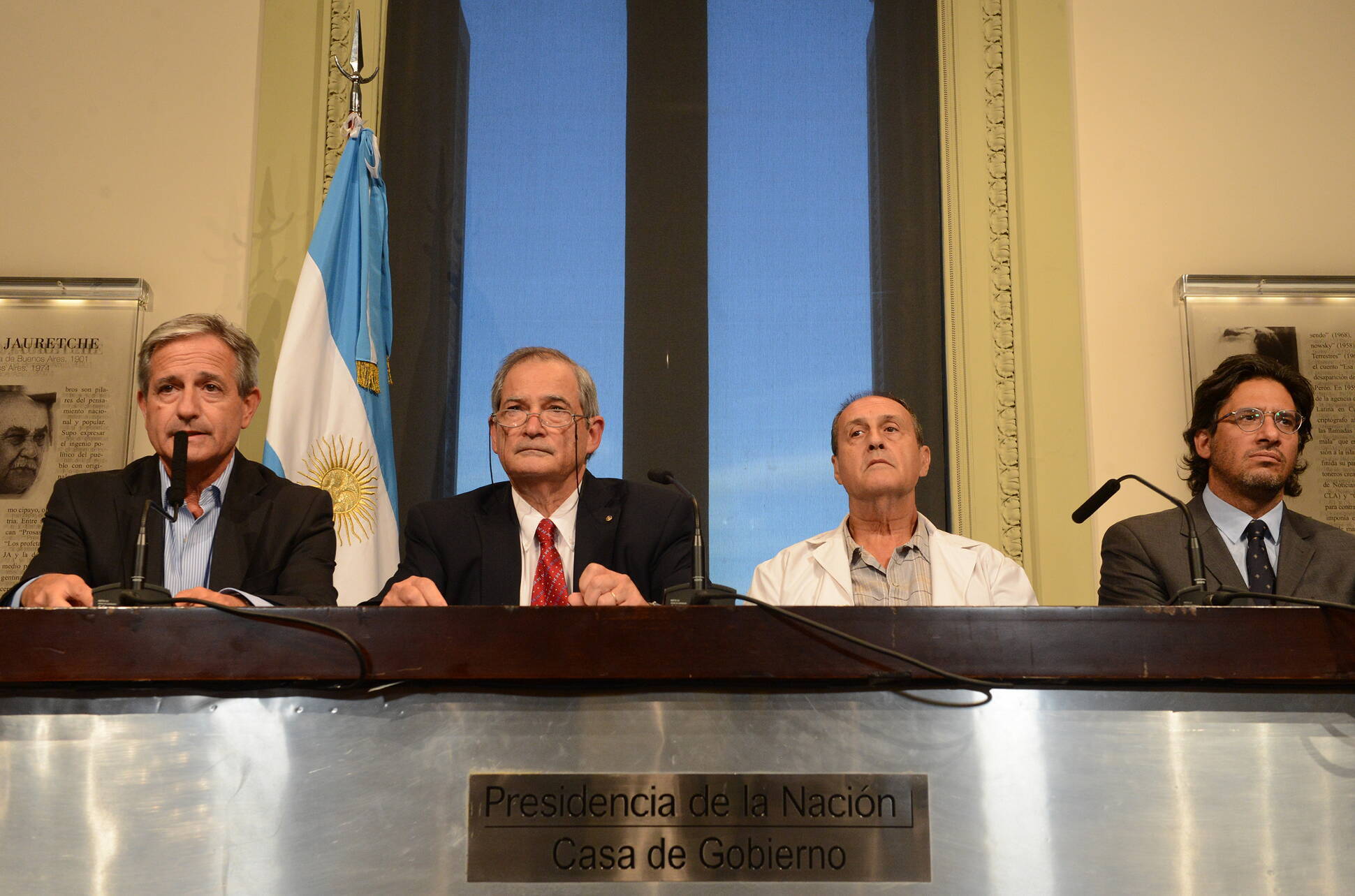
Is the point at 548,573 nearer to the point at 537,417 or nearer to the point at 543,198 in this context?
the point at 537,417

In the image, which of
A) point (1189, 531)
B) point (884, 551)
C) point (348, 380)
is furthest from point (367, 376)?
point (1189, 531)

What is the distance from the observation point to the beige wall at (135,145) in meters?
3.75

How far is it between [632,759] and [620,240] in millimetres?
2661

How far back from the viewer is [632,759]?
5.07 ft

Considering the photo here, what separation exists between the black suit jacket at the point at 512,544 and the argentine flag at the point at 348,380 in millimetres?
515

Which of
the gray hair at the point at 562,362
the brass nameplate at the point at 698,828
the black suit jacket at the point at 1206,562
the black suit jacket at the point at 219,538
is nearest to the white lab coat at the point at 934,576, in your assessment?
the black suit jacket at the point at 1206,562

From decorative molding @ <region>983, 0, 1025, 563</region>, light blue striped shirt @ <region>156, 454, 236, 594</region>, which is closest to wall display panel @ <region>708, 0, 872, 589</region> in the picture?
decorative molding @ <region>983, 0, 1025, 563</region>

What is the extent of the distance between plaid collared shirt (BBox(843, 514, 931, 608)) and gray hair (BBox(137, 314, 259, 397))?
1500mm

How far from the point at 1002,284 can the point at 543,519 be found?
6.02 feet

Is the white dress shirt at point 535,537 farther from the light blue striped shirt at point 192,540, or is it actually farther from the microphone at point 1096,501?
the microphone at point 1096,501

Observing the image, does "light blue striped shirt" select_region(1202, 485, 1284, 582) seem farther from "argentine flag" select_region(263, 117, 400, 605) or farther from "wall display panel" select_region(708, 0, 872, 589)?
"argentine flag" select_region(263, 117, 400, 605)

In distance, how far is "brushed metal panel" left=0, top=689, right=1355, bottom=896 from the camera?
151 centimetres

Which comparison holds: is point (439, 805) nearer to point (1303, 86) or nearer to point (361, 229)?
point (361, 229)

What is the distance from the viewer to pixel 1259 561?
2871mm
